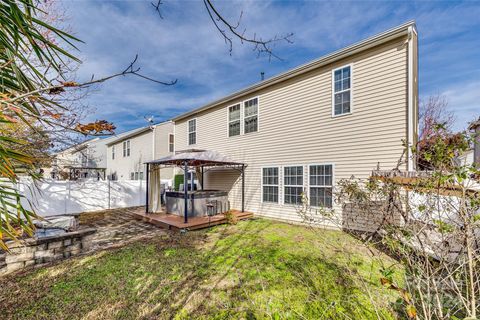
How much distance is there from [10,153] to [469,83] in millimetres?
20152

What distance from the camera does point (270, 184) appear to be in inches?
376

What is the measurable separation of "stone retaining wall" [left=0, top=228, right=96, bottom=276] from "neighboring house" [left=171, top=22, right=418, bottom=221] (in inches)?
259

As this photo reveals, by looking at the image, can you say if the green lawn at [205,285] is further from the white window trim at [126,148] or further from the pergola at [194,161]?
the white window trim at [126,148]

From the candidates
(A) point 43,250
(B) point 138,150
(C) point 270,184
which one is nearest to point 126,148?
(B) point 138,150


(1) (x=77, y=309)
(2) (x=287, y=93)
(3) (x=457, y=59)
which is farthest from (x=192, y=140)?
(3) (x=457, y=59)

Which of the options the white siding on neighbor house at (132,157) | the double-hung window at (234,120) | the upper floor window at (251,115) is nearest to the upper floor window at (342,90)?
the upper floor window at (251,115)

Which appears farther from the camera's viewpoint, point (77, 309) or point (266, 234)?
point (266, 234)

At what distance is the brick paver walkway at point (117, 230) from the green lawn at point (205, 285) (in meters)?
0.92

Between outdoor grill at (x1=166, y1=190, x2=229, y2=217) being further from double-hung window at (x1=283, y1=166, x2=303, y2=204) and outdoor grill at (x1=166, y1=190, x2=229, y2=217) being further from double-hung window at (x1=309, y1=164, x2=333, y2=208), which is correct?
double-hung window at (x1=309, y1=164, x2=333, y2=208)

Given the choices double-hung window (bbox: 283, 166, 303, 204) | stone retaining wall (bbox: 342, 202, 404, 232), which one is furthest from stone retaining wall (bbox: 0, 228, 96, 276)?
double-hung window (bbox: 283, 166, 303, 204)

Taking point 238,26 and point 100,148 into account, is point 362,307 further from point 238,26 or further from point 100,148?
point 100,148

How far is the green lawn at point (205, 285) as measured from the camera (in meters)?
3.04

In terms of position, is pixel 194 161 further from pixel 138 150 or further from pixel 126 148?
pixel 126 148

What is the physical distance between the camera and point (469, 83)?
13492 millimetres
